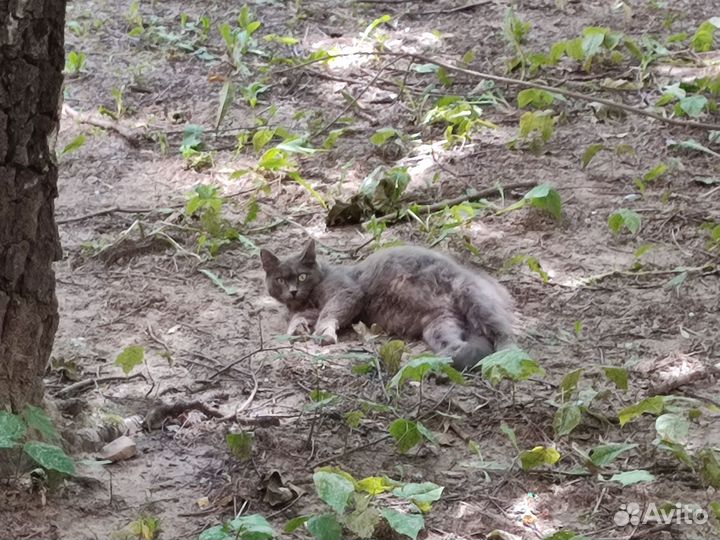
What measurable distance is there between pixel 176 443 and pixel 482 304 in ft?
5.56

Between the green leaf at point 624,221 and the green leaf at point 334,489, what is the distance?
2.76 meters

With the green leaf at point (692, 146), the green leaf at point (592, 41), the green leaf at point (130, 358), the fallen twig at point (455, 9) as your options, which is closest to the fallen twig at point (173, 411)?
the green leaf at point (130, 358)

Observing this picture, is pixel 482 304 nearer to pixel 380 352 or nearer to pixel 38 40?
pixel 380 352

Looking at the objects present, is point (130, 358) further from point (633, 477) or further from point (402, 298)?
point (633, 477)

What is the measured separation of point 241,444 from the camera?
3441 mm

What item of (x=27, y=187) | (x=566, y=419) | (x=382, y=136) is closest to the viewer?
(x=27, y=187)

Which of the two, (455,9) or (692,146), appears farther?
(455,9)

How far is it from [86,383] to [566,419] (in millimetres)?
1931

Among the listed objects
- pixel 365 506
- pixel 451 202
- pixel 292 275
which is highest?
pixel 365 506

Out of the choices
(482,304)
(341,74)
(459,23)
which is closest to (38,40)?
(482,304)

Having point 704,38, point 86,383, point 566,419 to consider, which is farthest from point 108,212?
point 704,38

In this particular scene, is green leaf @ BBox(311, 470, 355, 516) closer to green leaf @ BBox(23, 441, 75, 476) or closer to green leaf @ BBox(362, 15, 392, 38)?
green leaf @ BBox(23, 441, 75, 476)

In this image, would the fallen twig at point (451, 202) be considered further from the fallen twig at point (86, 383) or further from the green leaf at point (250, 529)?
the green leaf at point (250, 529)

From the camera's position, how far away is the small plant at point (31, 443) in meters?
3.02
